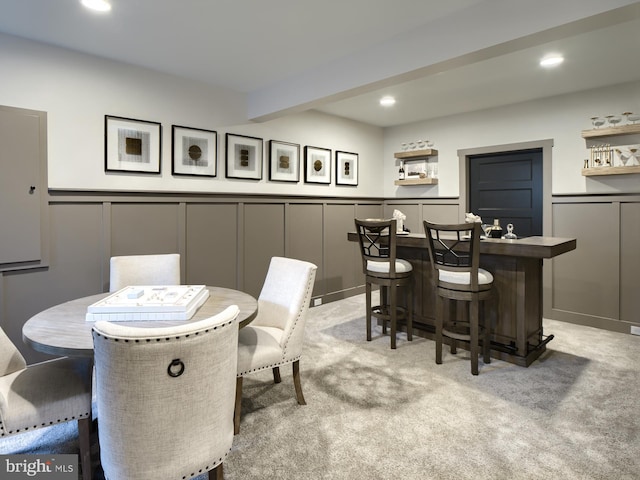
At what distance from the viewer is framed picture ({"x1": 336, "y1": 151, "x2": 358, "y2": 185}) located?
5148mm

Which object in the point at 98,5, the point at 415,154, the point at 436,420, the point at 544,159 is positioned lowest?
the point at 436,420

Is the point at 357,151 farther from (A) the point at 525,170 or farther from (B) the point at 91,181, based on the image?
(B) the point at 91,181

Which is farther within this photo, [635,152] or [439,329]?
[635,152]

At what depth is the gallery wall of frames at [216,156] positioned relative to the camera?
10.6 feet

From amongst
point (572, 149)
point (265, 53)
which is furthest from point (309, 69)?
point (572, 149)

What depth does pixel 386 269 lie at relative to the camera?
3.37 metres

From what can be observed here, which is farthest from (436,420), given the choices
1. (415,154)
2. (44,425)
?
(415,154)

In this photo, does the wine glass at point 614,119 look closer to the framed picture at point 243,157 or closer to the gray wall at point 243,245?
the gray wall at point 243,245

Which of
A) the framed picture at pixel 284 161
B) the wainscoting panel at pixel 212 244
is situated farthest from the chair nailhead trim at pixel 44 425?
the framed picture at pixel 284 161

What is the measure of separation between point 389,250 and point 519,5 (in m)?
1.92

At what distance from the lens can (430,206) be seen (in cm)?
537

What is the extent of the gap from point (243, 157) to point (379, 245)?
1800mm

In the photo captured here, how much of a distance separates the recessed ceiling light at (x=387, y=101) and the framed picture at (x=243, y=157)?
1.49 meters

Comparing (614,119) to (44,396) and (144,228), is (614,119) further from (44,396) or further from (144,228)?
(44,396)
